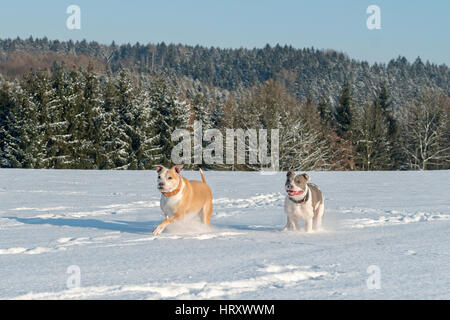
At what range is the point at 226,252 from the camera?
16.3 ft

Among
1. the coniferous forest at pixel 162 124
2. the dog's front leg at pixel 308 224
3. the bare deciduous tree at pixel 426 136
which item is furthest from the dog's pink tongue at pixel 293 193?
the bare deciduous tree at pixel 426 136

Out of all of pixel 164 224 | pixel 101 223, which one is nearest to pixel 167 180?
pixel 164 224

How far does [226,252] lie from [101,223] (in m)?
2.96

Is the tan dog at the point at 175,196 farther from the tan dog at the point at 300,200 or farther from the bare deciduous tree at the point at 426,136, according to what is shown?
the bare deciduous tree at the point at 426,136

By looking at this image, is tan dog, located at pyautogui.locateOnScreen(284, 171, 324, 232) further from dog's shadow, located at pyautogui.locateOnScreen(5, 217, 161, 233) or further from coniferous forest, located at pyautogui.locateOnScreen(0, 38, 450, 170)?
coniferous forest, located at pyautogui.locateOnScreen(0, 38, 450, 170)

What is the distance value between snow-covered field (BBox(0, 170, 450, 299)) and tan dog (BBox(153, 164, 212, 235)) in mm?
212

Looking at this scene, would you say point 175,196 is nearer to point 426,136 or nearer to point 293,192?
point 293,192

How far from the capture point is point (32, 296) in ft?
11.3

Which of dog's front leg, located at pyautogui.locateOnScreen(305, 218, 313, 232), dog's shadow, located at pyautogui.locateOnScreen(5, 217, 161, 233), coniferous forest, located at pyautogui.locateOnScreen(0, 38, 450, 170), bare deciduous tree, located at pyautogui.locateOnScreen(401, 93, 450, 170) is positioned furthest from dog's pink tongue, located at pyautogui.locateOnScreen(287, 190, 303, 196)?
bare deciduous tree, located at pyautogui.locateOnScreen(401, 93, 450, 170)

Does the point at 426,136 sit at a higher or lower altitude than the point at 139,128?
lower

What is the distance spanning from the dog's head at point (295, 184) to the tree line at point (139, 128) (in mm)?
31920

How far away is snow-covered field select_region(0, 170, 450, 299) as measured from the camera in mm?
3586

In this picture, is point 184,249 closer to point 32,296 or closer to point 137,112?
point 32,296

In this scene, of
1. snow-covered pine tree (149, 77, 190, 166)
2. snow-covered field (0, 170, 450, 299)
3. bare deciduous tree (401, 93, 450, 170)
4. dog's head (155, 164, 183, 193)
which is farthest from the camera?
bare deciduous tree (401, 93, 450, 170)
